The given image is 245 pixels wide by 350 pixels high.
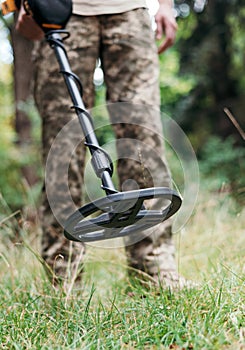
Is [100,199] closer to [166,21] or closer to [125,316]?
[125,316]

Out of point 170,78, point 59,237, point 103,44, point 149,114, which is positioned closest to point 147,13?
point 103,44

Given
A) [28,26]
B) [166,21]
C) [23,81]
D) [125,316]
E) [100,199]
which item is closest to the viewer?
[100,199]

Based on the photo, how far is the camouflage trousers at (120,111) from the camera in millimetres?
1763

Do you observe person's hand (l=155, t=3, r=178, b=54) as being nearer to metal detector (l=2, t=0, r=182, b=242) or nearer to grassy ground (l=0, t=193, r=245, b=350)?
metal detector (l=2, t=0, r=182, b=242)

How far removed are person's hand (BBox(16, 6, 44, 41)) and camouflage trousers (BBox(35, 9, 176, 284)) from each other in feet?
0.18

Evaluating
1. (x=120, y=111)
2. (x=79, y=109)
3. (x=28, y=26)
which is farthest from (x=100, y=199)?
(x=28, y=26)

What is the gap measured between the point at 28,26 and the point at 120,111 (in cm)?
43

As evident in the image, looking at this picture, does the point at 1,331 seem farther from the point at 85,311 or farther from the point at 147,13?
the point at 147,13

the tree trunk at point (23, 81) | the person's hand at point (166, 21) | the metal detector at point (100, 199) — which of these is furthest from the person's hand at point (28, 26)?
the tree trunk at point (23, 81)

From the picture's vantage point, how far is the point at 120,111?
1.79 metres

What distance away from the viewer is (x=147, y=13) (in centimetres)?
181

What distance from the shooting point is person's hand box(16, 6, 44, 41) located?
5.57ft

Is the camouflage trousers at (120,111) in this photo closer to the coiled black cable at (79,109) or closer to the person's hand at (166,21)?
the person's hand at (166,21)

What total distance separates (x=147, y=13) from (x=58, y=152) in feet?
1.92
